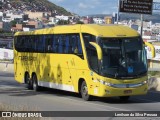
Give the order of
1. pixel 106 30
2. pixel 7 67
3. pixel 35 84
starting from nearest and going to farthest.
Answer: pixel 106 30
pixel 35 84
pixel 7 67

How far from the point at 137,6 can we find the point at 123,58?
104 feet

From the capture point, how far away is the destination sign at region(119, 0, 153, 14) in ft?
158

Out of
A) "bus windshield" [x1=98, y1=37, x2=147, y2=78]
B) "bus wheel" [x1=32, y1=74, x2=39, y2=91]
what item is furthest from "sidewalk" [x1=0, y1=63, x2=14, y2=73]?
"bus windshield" [x1=98, y1=37, x2=147, y2=78]

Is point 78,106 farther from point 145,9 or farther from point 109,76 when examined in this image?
point 145,9

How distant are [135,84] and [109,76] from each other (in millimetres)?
1089

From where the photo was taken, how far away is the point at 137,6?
48.3 m

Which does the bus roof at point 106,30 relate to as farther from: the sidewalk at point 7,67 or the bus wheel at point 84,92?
the sidewalk at point 7,67

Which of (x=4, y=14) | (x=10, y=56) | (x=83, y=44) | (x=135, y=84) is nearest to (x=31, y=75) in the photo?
(x=83, y=44)

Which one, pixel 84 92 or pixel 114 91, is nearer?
pixel 114 91

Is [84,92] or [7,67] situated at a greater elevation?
[84,92]

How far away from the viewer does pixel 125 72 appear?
1727 cm

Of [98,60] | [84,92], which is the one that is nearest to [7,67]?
[84,92]

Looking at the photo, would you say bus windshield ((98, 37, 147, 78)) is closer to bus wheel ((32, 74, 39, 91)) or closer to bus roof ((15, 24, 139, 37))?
bus roof ((15, 24, 139, 37))

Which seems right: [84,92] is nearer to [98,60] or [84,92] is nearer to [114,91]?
[114,91]
